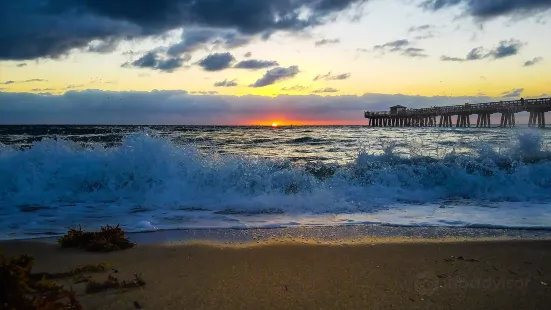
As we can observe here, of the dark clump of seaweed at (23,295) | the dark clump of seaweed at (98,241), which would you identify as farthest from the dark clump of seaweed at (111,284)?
the dark clump of seaweed at (98,241)

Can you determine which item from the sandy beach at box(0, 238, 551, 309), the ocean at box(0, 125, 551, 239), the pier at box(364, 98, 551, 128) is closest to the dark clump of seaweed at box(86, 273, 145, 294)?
the sandy beach at box(0, 238, 551, 309)

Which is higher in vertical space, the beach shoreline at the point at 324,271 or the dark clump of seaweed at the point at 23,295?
the dark clump of seaweed at the point at 23,295

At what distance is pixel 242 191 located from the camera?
868cm

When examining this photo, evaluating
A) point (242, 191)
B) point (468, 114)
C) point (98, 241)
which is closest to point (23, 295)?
point (98, 241)

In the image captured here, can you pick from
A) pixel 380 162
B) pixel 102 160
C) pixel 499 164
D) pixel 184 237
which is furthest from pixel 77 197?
pixel 499 164

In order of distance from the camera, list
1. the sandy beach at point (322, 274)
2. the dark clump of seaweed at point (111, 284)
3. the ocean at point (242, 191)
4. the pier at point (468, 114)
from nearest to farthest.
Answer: the sandy beach at point (322, 274)
the dark clump of seaweed at point (111, 284)
the ocean at point (242, 191)
the pier at point (468, 114)

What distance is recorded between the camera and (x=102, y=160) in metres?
9.76

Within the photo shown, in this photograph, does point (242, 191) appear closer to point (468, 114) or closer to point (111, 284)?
point (111, 284)

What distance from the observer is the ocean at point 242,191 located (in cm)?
625

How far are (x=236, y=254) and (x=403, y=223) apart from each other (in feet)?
9.51

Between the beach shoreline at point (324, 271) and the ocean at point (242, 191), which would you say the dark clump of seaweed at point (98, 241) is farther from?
the ocean at point (242, 191)

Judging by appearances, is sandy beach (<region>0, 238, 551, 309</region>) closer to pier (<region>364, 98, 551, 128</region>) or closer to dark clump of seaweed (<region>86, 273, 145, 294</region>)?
dark clump of seaweed (<region>86, 273, 145, 294</region>)

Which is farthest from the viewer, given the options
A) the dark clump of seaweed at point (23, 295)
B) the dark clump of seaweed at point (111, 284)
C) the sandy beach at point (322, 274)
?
the dark clump of seaweed at point (111, 284)

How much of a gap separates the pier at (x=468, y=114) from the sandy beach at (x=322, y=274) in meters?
44.5
